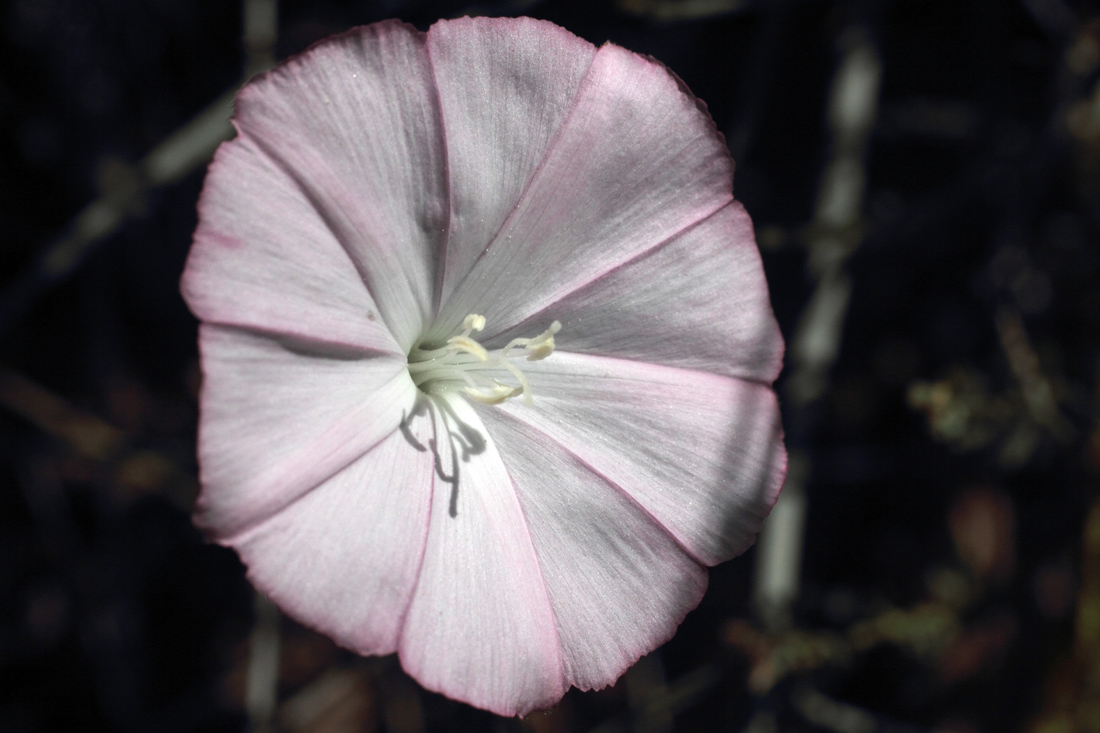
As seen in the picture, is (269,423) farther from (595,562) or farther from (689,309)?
(689,309)

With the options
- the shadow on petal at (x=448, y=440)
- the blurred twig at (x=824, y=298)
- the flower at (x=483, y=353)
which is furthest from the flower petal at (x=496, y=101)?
the blurred twig at (x=824, y=298)

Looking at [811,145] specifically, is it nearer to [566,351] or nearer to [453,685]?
[566,351]

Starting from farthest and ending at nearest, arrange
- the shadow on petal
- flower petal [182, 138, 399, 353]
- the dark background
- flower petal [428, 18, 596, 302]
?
the dark background, the shadow on petal, flower petal [428, 18, 596, 302], flower petal [182, 138, 399, 353]

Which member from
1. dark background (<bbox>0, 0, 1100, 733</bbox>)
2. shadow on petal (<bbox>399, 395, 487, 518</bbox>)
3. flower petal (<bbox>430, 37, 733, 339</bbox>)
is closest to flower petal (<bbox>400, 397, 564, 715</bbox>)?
shadow on petal (<bbox>399, 395, 487, 518</bbox>)

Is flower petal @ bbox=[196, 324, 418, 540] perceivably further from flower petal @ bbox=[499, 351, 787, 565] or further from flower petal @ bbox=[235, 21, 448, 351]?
flower petal @ bbox=[499, 351, 787, 565]

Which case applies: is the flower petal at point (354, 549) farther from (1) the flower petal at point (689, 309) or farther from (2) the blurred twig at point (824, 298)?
(2) the blurred twig at point (824, 298)
